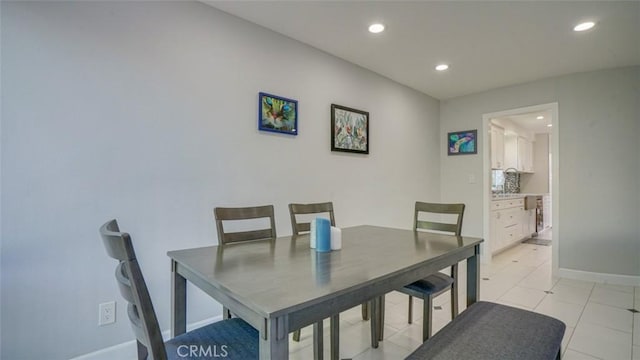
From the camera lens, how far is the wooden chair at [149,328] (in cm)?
78

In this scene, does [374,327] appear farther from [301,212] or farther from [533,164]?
[533,164]

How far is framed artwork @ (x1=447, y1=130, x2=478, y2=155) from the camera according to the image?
13.9 ft

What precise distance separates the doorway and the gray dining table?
268cm

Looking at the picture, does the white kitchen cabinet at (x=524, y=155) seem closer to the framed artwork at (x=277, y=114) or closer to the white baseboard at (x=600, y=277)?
the white baseboard at (x=600, y=277)

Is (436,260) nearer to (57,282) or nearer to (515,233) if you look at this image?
(57,282)

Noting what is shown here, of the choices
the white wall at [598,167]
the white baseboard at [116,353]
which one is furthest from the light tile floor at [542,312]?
the white baseboard at [116,353]

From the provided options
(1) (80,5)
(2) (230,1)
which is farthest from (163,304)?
(2) (230,1)

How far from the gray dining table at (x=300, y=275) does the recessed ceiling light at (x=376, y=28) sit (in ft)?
5.56

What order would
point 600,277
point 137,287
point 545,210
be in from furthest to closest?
point 545,210, point 600,277, point 137,287

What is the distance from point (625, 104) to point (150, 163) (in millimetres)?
4696

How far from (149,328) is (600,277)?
177 inches

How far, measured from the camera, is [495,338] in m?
1.19

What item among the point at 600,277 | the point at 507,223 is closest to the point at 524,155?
the point at 507,223

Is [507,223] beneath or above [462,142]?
beneath
